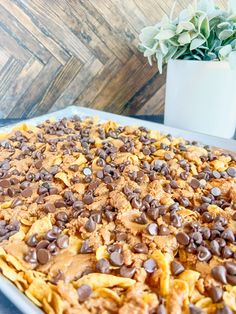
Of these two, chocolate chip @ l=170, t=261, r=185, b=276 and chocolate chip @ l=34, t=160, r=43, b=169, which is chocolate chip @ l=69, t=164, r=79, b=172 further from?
chocolate chip @ l=170, t=261, r=185, b=276

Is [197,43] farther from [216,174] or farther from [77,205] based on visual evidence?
[77,205]

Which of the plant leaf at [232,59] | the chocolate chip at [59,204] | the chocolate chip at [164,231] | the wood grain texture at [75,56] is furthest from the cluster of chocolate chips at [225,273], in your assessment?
the wood grain texture at [75,56]

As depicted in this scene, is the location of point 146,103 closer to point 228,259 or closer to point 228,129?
point 228,129

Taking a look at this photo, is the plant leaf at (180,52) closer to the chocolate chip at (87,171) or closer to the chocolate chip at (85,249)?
the chocolate chip at (87,171)

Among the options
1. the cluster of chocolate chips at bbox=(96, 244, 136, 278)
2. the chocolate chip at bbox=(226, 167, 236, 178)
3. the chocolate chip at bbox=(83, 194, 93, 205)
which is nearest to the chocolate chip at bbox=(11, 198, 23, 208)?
the chocolate chip at bbox=(83, 194, 93, 205)

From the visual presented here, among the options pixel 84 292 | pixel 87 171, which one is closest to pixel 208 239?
pixel 84 292

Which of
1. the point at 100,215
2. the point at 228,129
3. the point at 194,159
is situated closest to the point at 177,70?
the point at 228,129

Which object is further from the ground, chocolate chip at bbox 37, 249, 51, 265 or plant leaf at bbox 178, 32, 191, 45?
chocolate chip at bbox 37, 249, 51, 265
